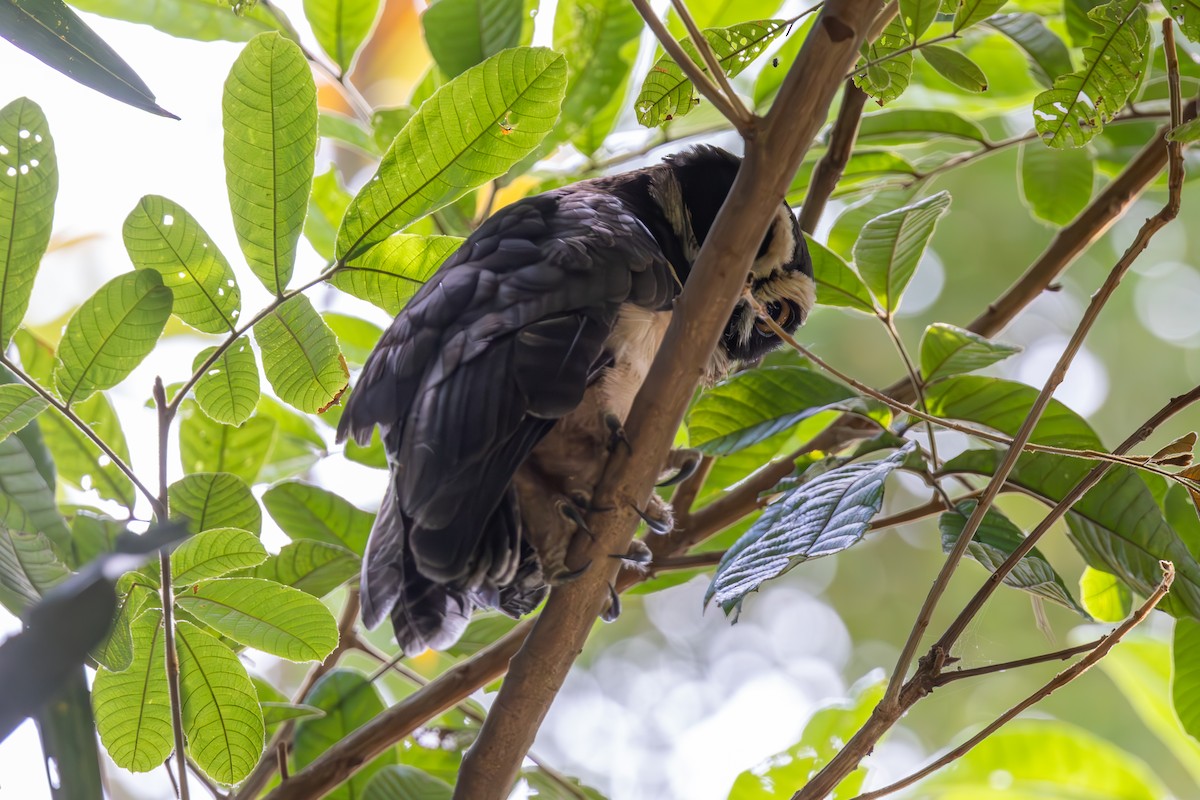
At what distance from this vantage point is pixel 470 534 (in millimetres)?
1148

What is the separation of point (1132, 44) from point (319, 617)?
3.68ft

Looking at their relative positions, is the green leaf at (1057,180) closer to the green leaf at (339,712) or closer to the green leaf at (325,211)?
the green leaf at (325,211)

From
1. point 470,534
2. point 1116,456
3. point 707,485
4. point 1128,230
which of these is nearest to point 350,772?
point 470,534

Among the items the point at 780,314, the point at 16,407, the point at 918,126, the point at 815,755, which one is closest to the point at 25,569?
the point at 16,407

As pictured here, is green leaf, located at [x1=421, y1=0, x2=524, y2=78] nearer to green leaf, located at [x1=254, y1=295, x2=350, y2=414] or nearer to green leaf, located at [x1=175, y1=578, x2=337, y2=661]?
green leaf, located at [x1=254, y1=295, x2=350, y2=414]

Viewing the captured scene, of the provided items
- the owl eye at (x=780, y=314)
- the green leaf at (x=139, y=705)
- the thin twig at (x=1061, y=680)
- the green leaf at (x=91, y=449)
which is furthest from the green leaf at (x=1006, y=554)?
the green leaf at (x=91, y=449)

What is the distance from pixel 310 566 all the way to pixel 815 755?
2.58 feet

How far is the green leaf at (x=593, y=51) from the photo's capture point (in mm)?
1674

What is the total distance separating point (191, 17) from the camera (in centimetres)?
166

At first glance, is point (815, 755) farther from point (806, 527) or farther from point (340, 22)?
point (340, 22)

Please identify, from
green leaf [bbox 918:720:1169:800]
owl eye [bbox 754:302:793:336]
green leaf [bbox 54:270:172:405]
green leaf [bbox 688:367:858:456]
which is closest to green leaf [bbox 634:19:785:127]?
green leaf [bbox 688:367:858:456]

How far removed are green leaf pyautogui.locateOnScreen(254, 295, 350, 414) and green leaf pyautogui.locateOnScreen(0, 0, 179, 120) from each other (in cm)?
34

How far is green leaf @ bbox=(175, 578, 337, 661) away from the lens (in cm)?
122

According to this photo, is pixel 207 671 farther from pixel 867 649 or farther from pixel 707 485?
pixel 867 649
